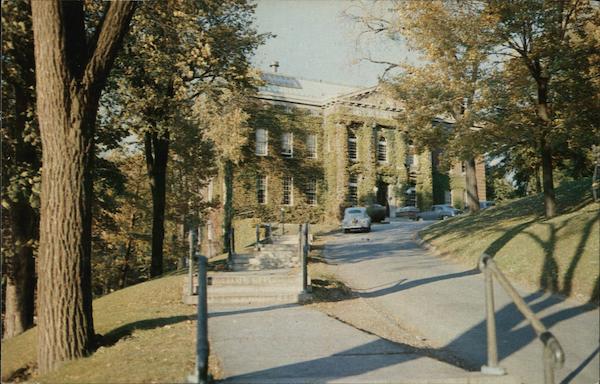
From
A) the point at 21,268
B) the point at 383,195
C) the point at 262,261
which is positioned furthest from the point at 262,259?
the point at 383,195

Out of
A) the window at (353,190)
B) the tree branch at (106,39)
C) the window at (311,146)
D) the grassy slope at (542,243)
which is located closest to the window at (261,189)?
the window at (311,146)

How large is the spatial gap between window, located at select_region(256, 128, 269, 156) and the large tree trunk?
35073mm

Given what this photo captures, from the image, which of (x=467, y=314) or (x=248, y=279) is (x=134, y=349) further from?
(x=467, y=314)

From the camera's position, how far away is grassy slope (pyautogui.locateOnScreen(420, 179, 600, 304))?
1027cm

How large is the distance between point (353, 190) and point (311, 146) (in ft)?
16.9

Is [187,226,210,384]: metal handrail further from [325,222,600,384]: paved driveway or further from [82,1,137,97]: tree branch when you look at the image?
[325,222,600,384]: paved driveway

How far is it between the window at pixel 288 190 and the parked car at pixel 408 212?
9156 mm

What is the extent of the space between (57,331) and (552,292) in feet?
28.8

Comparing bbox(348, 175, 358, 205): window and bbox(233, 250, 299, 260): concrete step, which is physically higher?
bbox(348, 175, 358, 205): window

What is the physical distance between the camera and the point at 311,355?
6387 mm

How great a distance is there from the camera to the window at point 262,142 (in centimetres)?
4234

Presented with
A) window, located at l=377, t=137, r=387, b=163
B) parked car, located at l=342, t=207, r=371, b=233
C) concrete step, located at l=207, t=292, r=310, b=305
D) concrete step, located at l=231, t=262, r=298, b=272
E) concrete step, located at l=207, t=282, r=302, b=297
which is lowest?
concrete step, located at l=207, t=292, r=310, b=305

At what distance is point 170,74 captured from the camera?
1471 cm

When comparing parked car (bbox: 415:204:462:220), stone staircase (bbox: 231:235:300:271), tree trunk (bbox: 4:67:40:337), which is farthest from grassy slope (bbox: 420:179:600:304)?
parked car (bbox: 415:204:462:220)
